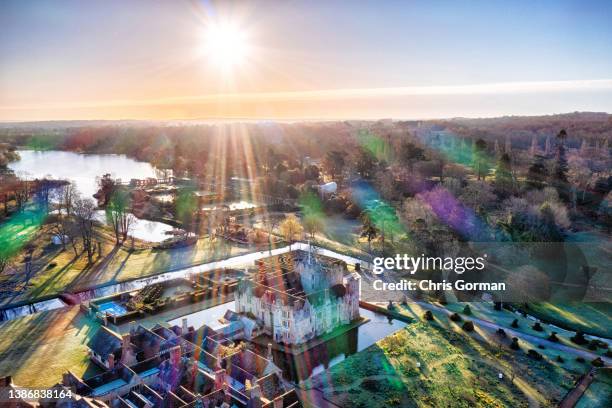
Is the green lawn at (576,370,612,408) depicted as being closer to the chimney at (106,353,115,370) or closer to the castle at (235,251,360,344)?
the castle at (235,251,360,344)

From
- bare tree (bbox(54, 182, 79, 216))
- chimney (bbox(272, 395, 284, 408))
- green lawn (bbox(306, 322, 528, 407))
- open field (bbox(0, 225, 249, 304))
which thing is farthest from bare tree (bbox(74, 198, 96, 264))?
chimney (bbox(272, 395, 284, 408))

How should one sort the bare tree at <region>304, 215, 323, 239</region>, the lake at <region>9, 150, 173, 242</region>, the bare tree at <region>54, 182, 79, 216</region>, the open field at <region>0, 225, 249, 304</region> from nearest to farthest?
the open field at <region>0, 225, 249, 304</region> → the bare tree at <region>304, 215, 323, 239</region> → the bare tree at <region>54, 182, 79, 216</region> → the lake at <region>9, 150, 173, 242</region>

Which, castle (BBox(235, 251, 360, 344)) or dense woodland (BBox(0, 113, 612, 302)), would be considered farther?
dense woodland (BBox(0, 113, 612, 302))

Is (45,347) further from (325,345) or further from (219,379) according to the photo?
(325,345)

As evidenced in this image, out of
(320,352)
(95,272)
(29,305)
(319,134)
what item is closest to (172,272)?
(95,272)

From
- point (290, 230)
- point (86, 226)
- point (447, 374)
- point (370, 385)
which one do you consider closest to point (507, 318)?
point (447, 374)

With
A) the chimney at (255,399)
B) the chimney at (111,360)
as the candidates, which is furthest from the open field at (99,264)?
the chimney at (255,399)
